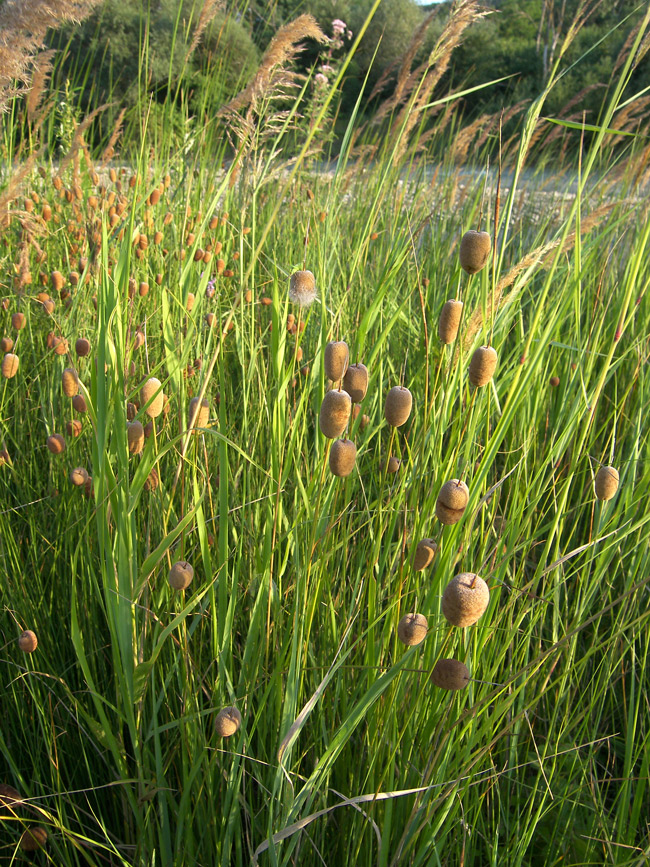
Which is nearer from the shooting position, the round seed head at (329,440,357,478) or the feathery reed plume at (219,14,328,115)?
the round seed head at (329,440,357,478)

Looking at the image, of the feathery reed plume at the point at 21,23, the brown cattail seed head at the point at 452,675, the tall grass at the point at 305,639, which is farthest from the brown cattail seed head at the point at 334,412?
the feathery reed plume at the point at 21,23

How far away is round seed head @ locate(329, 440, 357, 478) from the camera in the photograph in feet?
1.93

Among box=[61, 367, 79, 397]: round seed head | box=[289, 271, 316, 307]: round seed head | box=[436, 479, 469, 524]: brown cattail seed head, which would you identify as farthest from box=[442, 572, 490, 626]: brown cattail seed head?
Result: box=[61, 367, 79, 397]: round seed head

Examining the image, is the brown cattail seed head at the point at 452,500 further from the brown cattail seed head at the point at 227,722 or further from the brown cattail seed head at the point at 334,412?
the brown cattail seed head at the point at 227,722

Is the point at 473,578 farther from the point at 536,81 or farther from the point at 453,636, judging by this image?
the point at 536,81

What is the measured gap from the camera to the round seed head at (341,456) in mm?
589

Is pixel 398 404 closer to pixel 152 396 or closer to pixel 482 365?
pixel 482 365

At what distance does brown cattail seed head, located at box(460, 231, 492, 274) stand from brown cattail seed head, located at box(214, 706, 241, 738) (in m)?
0.48

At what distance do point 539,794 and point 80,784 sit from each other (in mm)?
672

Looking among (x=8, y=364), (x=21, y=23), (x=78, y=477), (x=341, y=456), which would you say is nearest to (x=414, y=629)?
(x=341, y=456)

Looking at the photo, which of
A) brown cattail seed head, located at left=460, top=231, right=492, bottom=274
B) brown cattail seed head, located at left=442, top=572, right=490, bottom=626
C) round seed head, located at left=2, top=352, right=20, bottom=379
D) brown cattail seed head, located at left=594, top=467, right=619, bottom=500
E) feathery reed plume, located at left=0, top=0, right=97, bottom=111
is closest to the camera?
brown cattail seed head, located at left=442, top=572, right=490, bottom=626

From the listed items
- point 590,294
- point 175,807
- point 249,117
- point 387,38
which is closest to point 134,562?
point 175,807

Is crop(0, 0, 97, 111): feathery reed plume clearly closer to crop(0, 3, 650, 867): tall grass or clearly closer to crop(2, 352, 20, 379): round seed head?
crop(0, 3, 650, 867): tall grass

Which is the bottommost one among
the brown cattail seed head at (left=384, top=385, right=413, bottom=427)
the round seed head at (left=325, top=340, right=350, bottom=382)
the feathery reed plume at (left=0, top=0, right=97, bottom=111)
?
the brown cattail seed head at (left=384, top=385, right=413, bottom=427)
